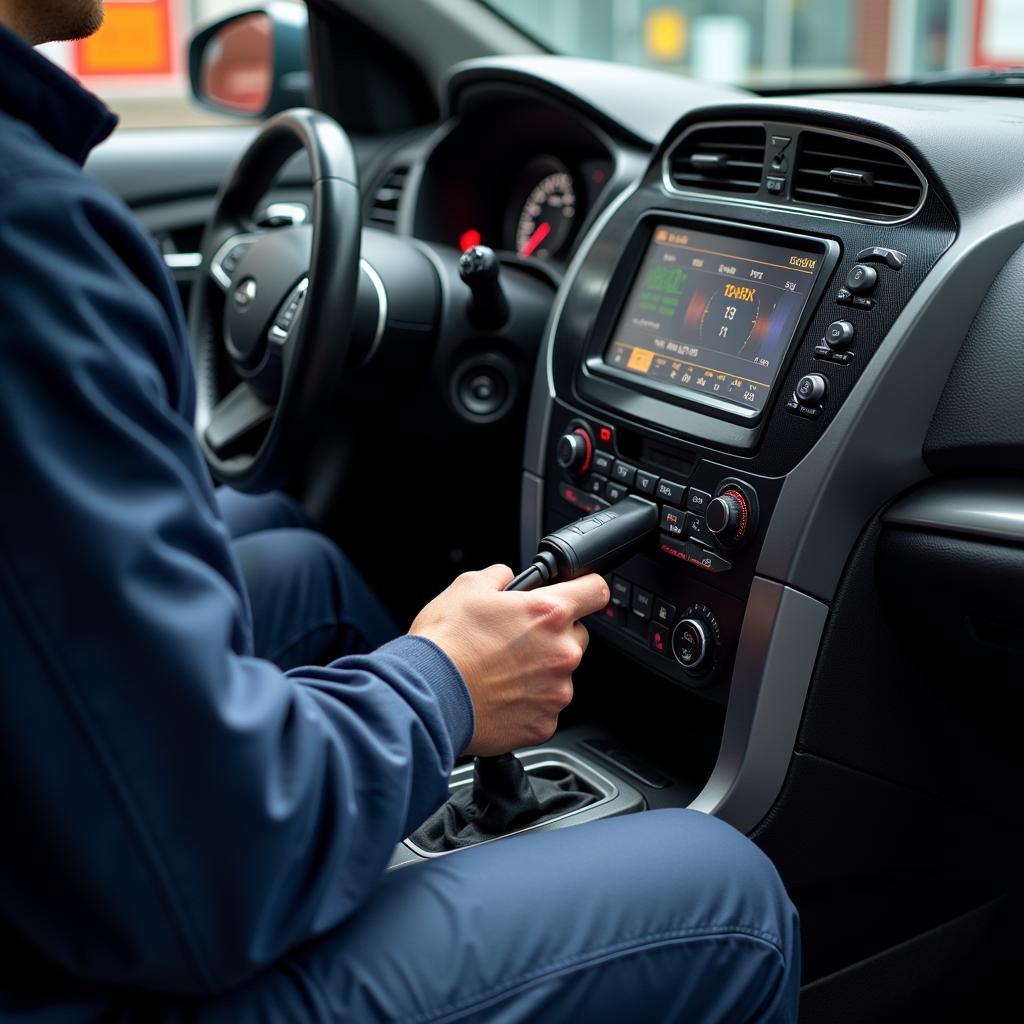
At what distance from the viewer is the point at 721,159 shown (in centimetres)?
140

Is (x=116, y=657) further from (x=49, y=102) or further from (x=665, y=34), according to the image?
(x=665, y=34)

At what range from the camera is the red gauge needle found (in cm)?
Result: 198

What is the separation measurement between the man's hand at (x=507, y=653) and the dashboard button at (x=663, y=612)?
1.13ft

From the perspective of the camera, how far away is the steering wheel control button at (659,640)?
134cm

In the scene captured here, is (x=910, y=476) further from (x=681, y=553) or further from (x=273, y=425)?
(x=273, y=425)

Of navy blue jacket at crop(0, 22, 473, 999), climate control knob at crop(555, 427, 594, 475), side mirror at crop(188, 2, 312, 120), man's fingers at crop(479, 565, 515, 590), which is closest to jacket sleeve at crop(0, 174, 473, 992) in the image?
navy blue jacket at crop(0, 22, 473, 999)

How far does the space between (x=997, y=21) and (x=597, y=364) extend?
6.58 meters

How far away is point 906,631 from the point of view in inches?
48.6

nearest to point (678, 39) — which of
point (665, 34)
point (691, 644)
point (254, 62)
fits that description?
point (665, 34)

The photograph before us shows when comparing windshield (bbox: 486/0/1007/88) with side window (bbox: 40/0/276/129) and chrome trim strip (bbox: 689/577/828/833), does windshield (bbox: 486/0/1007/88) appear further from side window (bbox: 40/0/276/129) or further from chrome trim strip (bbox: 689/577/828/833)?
chrome trim strip (bbox: 689/577/828/833)

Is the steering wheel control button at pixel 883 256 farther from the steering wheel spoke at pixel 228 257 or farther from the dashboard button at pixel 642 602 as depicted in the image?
the steering wheel spoke at pixel 228 257

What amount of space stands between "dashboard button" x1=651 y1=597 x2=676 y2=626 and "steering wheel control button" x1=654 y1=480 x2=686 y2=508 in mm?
107

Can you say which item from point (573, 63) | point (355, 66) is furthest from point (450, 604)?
point (355, 66)

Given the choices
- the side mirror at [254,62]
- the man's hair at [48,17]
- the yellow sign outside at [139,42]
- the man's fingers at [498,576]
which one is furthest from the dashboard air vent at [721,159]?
the yellow sign outside at [139,42]
